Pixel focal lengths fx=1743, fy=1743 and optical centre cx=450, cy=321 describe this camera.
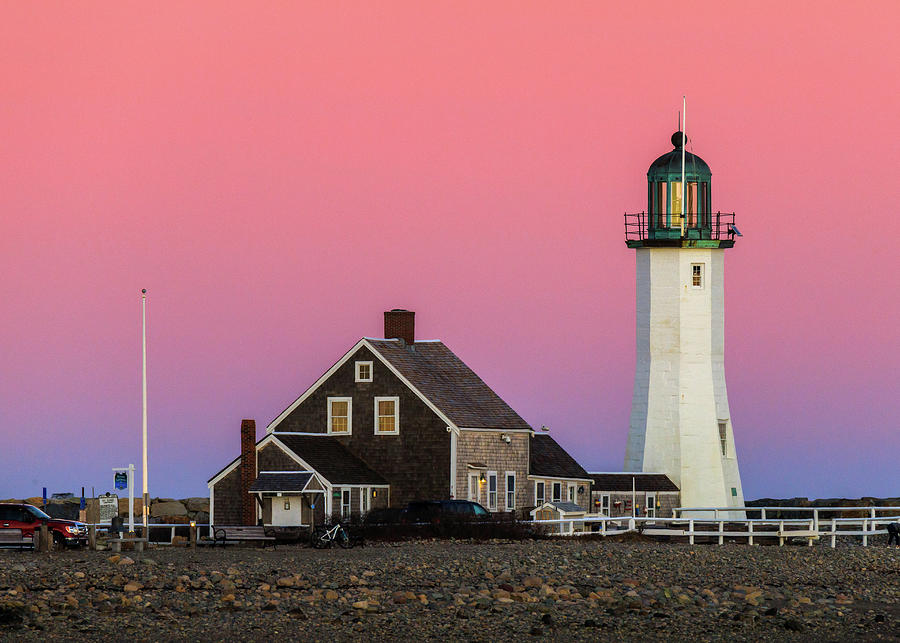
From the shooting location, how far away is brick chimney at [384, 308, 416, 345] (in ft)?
191

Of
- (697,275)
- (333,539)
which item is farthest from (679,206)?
(333,539)

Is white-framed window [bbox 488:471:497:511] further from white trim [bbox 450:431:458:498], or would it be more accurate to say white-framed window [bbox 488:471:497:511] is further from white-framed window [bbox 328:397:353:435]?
white-framed window [bbox 328:397:353:435]

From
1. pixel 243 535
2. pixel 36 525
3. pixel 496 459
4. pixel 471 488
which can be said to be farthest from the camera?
pixel 496 459

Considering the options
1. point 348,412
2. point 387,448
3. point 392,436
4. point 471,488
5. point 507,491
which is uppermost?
point 348,412

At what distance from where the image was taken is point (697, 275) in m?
61.4

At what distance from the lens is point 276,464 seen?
53.2 meters

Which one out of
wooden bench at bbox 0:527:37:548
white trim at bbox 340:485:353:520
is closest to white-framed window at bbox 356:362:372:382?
white trim at bbox 340:485:353:520

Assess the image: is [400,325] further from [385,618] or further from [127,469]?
[385,618]

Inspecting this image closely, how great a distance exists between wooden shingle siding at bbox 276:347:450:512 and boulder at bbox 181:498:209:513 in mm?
16561

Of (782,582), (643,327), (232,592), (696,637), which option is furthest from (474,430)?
(696,637)

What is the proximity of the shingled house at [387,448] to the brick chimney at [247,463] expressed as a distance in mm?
30

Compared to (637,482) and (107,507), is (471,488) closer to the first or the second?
(637,482)

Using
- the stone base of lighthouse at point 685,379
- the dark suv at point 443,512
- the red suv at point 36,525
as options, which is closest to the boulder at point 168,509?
the stone base of lighthouse at point 685,379

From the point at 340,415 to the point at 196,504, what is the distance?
18940mm
